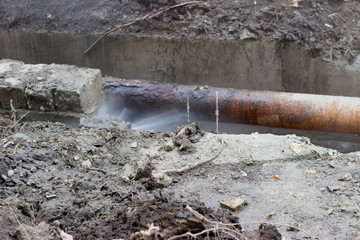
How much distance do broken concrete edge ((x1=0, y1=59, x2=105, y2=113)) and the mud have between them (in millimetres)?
598

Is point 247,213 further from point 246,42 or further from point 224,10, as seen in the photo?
point 224,10

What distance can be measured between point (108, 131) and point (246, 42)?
3.40 m

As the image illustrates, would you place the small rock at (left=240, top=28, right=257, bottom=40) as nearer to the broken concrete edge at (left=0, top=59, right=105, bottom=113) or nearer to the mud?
the broken concrete edge at (left=0, top=59, right=105, bottom=113)

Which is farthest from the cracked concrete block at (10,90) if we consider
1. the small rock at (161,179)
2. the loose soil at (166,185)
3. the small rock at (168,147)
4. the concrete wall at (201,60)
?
the small rock at (161,179)

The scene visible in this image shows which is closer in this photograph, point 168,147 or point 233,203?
point 233,203

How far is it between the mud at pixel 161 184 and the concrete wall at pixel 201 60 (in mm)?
2971

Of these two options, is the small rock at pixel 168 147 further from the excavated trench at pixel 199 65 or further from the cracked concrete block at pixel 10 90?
the cracked concrete block at pixel 10 90

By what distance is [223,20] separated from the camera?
24.2 ft

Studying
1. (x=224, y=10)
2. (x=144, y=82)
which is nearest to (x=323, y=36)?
(x=224, y=10)

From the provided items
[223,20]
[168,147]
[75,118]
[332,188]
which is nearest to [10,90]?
[75,118]

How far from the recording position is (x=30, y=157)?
161 inches

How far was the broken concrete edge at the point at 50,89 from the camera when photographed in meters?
5.50

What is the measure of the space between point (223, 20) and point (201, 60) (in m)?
0.80

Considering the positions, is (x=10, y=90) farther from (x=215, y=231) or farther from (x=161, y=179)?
(x=215, y=231)
